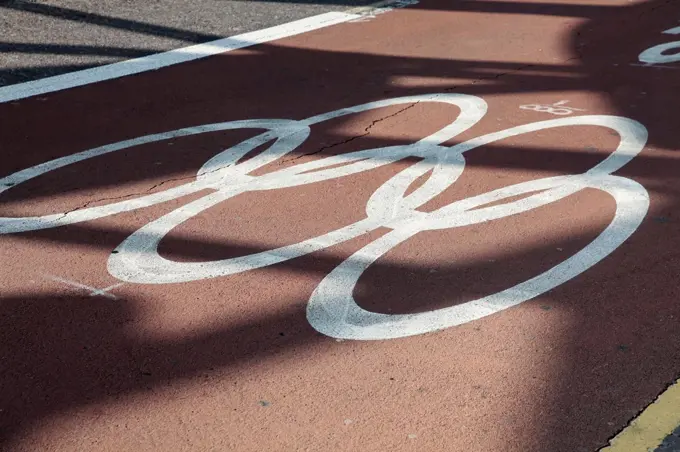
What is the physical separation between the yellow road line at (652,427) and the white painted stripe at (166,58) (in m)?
6.82

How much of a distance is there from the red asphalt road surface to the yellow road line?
0.19 feet

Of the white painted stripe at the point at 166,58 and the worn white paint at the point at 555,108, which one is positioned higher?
the white painted stripe at the point at 166,58

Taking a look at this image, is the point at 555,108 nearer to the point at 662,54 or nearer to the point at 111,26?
the point at 662,54

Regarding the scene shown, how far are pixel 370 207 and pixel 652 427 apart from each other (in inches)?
105

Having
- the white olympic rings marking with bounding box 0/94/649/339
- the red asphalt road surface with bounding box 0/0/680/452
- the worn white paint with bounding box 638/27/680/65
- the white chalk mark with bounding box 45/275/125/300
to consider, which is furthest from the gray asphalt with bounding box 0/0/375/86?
the white chalk mark with bounding box 45/275/125/300

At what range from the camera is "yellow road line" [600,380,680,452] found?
3582 mm

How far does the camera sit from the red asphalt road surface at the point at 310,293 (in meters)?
3.82

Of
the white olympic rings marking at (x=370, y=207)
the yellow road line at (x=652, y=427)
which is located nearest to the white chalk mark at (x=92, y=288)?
the white olympic rings marking at (x=370, y=207)

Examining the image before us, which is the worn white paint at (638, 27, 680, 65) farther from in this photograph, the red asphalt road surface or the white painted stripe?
the white painted stripe

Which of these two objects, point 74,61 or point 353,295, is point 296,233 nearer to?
point 353,295

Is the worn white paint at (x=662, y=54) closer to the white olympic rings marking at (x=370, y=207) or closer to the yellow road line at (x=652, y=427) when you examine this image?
the white olympic rings marking at (x=370, y=207)

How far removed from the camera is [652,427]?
12.1ft

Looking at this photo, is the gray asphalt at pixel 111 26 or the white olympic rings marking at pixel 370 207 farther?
the gray asphalt at pixel 111 26

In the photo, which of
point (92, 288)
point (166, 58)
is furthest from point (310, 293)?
point (166, 58)
